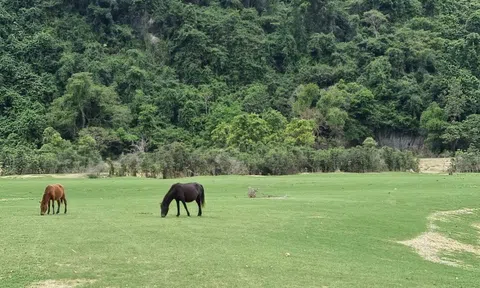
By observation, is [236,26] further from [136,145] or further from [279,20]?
[136,145]

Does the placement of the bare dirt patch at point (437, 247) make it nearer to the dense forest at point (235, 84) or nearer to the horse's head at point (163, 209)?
the horse's head at point (163, 209)

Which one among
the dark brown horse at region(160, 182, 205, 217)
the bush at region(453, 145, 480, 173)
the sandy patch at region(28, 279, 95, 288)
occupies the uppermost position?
the bush at region(453, 145, 480, 173)

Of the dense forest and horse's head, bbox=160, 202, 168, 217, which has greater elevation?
the dense forest

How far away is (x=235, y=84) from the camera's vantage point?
371 ft

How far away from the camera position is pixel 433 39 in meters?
111

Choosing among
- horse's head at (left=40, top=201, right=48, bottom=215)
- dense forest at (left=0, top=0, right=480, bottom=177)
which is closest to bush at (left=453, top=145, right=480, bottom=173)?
dense forest at (left=0, top=0, right=480, bottom=177)

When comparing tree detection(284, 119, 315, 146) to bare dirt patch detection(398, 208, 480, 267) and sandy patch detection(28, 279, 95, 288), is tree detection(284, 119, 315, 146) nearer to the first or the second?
bare dirt patch detection(398, 208, 480, 267)

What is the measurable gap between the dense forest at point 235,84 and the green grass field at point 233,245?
3672 centimetres

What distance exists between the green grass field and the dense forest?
Result: 36.7m

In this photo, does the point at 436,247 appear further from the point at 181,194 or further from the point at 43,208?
the point at 43,208

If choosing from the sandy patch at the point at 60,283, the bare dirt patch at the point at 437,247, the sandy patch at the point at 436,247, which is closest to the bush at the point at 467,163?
the bare dirt patch at the point at 437,247

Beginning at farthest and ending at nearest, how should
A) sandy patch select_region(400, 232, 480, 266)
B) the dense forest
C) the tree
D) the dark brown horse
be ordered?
the tree → the dense forest → the dark brown horse → sandy patch select_region(400, 232, 480, 266)

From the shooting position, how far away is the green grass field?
13.8m

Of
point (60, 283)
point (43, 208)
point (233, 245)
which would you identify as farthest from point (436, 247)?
point (43, 208)
